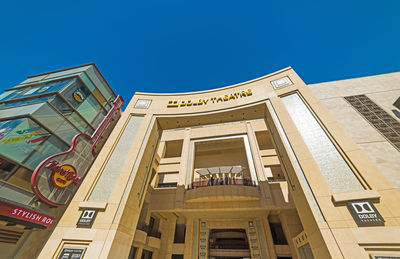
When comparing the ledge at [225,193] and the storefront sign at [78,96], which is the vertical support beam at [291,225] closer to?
the ledge at [225,193]

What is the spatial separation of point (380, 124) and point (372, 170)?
21.0 feet

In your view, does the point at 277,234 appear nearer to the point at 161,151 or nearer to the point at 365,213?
the point at 365,213

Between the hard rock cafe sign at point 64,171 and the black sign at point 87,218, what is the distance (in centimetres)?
281

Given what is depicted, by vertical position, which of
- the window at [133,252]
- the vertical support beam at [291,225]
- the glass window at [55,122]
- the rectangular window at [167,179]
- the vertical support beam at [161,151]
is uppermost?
the vertical support beam at [161,151]

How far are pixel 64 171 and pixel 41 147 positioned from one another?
7.61ft

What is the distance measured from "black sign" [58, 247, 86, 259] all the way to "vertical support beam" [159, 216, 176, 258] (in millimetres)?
11950

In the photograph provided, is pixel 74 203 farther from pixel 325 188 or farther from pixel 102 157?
pixel 325 188

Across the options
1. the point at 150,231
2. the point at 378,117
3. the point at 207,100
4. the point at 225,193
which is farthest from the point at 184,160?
the point at 378,117

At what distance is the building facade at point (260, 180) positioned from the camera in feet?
22.8

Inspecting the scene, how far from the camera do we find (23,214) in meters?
7.76

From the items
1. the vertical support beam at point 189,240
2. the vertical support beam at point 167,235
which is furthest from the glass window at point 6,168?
the vertical support beam at point 189,240

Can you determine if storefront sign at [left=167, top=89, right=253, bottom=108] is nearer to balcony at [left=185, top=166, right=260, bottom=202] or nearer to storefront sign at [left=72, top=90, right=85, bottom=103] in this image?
storefront sign at [left=72, top=90, right=85, bottom=103]

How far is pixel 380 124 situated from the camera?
11086mm

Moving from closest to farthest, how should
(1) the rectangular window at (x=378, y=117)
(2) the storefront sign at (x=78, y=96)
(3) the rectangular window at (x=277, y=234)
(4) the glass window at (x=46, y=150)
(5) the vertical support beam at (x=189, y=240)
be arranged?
(4) the glass window at (x=46, y=150) < (1) the rectangular window at (x=378, y=117) < (2) the storefront sign at (x=78, y=96) < (5) the vertical support beam at (x=189, y=240) < (3) the rectangular window at (x=277, y=234)
